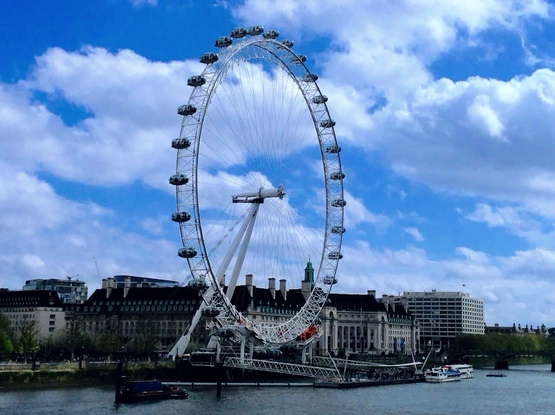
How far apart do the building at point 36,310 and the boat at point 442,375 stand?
59.1 metres

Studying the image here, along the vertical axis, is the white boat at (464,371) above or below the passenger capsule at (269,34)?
below

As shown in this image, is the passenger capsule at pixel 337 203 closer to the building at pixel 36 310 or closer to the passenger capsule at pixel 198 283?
the passenger capsule at pixel 198 283

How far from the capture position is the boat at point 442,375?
3920 inches

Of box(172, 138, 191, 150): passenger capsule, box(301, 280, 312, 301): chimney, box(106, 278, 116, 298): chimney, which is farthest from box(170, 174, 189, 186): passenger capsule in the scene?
box(301, 280, 312, 301): chimney

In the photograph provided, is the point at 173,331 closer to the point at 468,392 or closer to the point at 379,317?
the point at 379,317

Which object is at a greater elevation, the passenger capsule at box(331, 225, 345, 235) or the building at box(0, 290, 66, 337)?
the passenger capsule at box(331, 225, 345, 235)

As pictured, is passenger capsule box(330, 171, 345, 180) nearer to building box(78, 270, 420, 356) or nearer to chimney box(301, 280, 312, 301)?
building box(78, 270, 420, 356)

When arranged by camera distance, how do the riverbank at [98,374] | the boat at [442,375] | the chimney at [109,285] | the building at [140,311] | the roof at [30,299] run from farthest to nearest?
the chimney at [109,285] → the roof at [30,299] → the building at [140,311] → the boat at [442,375] → the riverbank at [98,374]

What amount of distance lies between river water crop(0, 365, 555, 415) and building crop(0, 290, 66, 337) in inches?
2374

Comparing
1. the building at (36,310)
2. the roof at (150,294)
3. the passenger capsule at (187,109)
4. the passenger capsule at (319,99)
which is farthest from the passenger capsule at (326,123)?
the building at (36,310)

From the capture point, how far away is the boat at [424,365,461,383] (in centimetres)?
9956

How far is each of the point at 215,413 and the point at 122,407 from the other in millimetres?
7494

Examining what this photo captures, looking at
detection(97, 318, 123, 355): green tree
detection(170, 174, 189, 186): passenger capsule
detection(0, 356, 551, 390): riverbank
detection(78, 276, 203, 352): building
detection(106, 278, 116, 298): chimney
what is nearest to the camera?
detection(170, 174, 189, 186): passenger capsule

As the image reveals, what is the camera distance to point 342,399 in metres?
68.9
